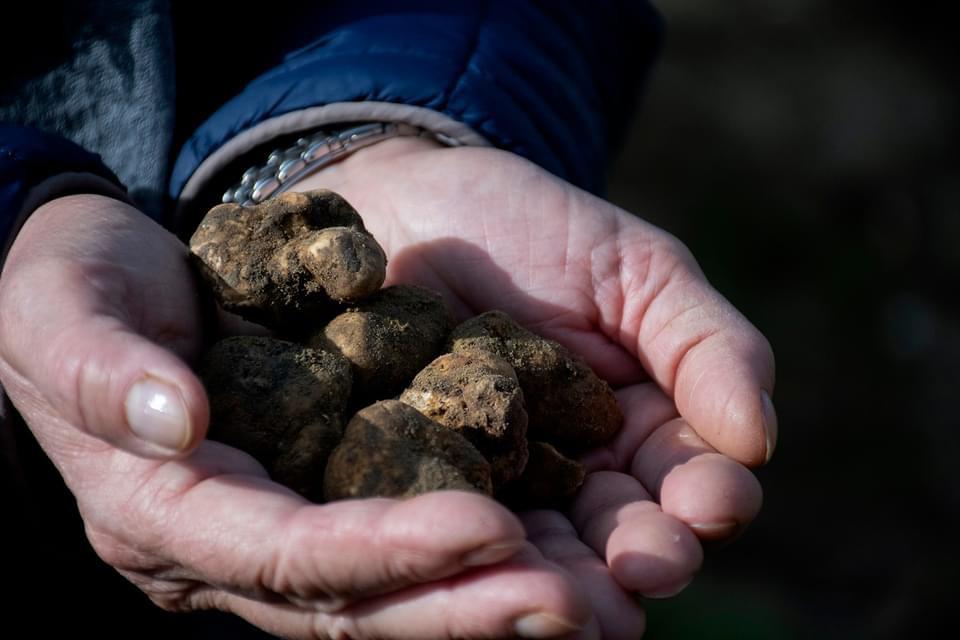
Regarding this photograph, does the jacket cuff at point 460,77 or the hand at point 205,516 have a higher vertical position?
the jacket cuff at point 460,77

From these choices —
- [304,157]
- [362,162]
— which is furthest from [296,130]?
[362,162]

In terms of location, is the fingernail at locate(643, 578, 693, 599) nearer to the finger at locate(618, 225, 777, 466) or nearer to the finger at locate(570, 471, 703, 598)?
the finger at locate(570, 471, 703, 598)

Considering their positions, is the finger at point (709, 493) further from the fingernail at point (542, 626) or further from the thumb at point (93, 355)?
the thumb at point (93, 355)

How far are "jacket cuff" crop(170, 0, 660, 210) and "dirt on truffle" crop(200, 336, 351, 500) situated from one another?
2.76ft

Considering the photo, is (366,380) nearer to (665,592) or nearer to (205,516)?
(205,516)

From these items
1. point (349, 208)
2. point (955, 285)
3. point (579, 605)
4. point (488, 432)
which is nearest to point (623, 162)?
point (955, 285)

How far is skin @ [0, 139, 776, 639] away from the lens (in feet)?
4.37

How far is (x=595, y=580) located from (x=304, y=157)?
1.48m

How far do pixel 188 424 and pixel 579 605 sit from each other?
62 centimetres

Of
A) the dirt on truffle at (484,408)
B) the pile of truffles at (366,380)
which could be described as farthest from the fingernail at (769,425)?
the dirt on truffle at (484,408)

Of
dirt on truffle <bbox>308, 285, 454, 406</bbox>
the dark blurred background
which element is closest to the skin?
dirt on truffle <bbox>308, 285, 454, 406</bbox>

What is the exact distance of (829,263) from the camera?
5125mm

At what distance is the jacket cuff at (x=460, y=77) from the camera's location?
2475 millimetres

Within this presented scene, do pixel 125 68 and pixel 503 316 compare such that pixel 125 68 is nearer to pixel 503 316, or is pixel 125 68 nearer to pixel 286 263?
pixel 286 263
